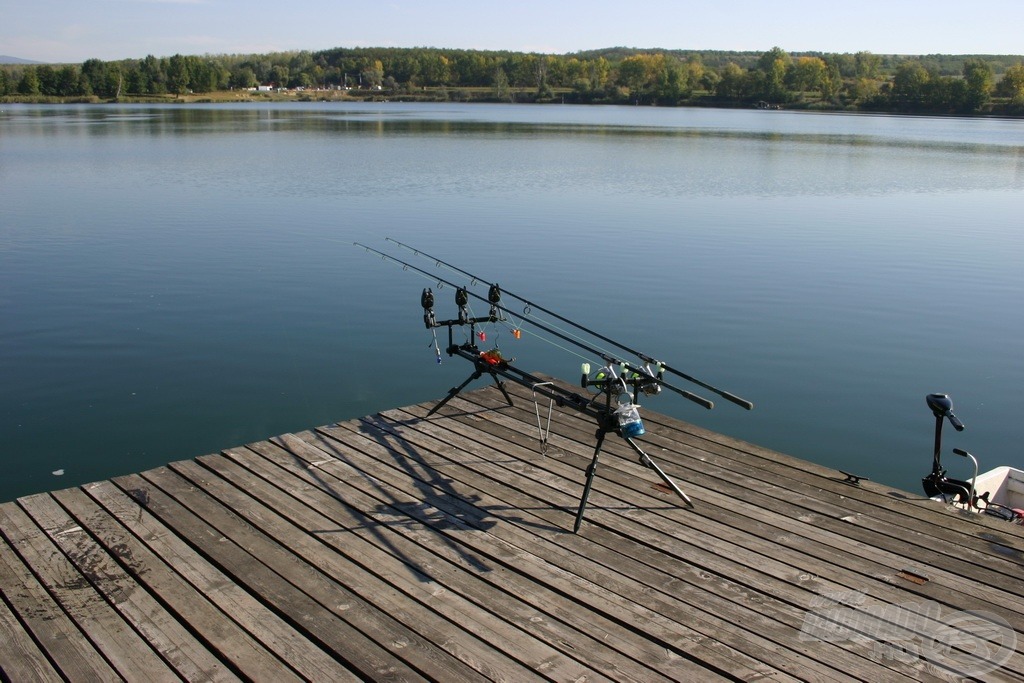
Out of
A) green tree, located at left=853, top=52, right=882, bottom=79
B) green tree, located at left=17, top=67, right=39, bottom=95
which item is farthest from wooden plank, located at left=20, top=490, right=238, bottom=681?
green tree, located at left=853, top=52, right=882, bottom=79

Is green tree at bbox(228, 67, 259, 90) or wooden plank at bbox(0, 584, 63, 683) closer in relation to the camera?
wooden plank at bbox(0, 584, 63, 683)

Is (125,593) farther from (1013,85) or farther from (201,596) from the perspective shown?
(1013,85)

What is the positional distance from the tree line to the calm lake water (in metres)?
92.3

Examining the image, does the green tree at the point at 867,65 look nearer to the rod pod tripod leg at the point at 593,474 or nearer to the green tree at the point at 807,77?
the green tree at the point at 807,77

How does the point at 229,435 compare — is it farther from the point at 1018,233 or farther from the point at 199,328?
the point at 1018,233

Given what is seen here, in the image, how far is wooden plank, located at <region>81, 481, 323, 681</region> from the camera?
355 centimetres

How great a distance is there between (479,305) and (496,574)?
9.67 meters

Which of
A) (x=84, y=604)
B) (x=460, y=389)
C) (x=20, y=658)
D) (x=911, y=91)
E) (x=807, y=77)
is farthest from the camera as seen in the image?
(x=807, y=77)

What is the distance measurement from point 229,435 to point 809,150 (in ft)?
130

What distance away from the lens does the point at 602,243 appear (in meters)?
17.4

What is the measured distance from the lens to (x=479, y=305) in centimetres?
1370

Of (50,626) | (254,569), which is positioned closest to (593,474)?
(254,569)

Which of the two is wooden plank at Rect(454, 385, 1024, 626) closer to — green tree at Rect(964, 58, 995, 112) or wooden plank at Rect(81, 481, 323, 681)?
wooden plank at Rect(81, 481, 323, 681)

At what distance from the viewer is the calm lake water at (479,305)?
8758 millimetres
